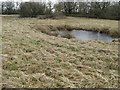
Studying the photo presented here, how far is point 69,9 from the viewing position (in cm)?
3309

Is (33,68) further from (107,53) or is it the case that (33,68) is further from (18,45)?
(107,53)

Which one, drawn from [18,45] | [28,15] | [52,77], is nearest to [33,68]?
[52,77]

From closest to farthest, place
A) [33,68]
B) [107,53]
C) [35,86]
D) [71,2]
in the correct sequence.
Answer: [35,86] < [33,68] < [107,53] < [71,2]

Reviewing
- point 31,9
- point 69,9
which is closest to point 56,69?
point 31,9

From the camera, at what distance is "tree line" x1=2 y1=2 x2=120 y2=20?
91.5 ft

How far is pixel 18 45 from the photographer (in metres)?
6.75

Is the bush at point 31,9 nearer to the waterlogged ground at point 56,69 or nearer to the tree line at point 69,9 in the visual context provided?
the tree line at point 69,9

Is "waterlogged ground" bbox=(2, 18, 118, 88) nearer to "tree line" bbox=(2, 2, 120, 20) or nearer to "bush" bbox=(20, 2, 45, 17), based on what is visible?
"bush" bbox=(20, 2, 45, 17)

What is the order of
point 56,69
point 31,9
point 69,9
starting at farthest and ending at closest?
1. point 69,9
2. point 31,9
3. point 56,69

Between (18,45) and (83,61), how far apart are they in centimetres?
303

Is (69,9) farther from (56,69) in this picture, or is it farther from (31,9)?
(56,69)

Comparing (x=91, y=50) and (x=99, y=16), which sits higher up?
(x=99, y=16)

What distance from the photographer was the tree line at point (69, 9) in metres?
27.9

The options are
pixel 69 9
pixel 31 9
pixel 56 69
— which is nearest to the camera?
pixel 56 69
